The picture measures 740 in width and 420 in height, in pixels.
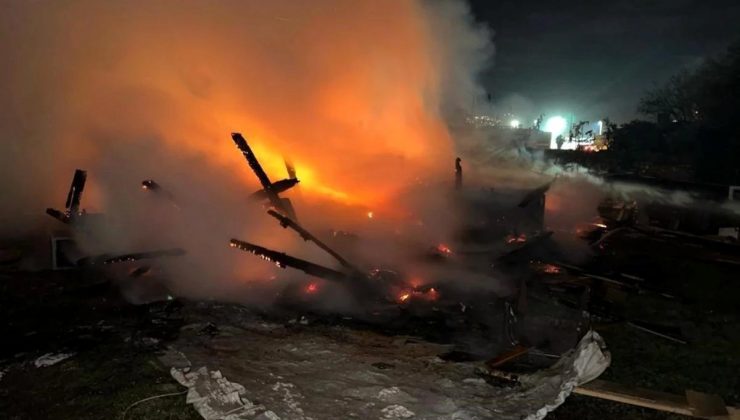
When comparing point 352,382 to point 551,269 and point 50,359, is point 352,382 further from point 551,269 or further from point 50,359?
point 551,269

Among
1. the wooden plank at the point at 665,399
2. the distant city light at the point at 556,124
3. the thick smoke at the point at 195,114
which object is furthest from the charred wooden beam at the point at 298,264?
the distant city light at the point at 556,124

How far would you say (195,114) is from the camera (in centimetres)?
1104

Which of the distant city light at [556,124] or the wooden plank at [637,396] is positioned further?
the distant city light at [556,124]

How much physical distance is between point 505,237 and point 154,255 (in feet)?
22.5

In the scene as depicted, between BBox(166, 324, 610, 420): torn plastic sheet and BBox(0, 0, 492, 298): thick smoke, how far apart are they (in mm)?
2971

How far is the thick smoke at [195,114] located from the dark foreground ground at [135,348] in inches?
56.3

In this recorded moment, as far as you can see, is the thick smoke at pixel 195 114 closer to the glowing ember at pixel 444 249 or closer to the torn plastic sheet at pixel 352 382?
the glowing ember at pixel 444 249

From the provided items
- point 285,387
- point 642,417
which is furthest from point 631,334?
point 285,387

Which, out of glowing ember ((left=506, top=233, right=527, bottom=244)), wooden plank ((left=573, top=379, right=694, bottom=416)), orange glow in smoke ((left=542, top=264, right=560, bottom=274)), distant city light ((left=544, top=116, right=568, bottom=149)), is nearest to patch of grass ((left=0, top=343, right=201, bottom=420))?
wooden plank ((left=573, top=379, right=694, bottom=416))

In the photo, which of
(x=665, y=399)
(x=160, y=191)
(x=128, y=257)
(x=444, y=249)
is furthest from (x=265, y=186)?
(x=665, y=399)

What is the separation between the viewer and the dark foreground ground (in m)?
4.06

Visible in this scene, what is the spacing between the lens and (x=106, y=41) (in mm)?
10562

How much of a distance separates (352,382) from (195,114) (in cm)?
853

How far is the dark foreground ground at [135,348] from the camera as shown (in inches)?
160
